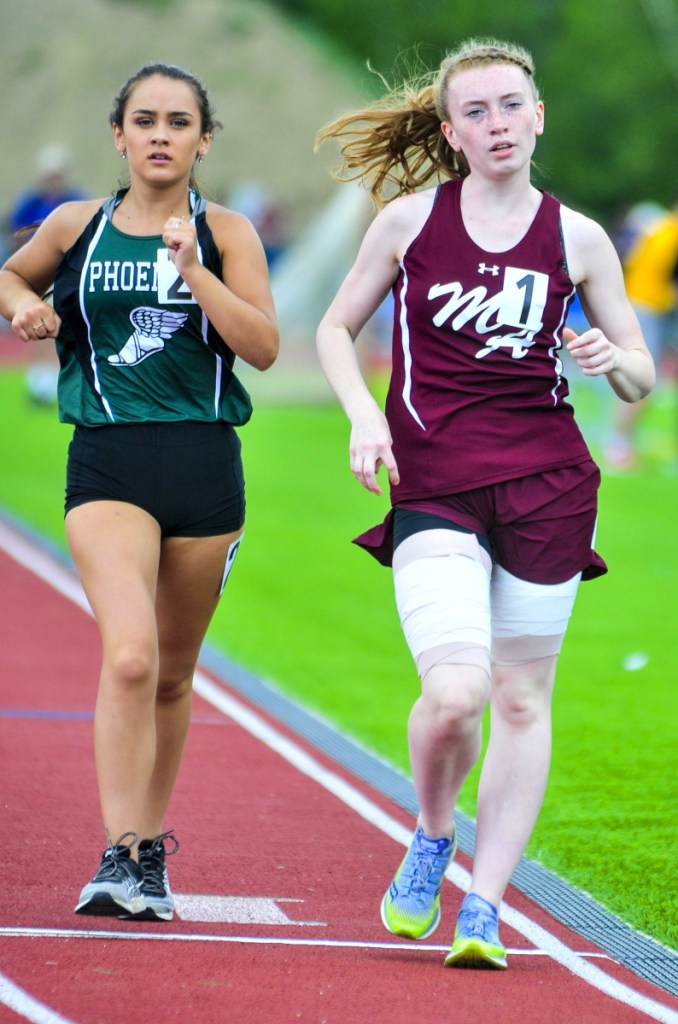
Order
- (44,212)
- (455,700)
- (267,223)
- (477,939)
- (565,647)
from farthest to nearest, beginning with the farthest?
1. (267,223)
2. (44,212)
3. (565,647)
4. (477,939)
5. (455,700)

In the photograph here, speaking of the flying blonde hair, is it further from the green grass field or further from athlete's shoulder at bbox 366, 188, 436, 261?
the green grass field

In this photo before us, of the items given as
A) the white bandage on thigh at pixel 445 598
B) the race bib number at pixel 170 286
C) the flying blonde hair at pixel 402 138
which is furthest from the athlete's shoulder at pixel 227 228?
the white bandage on thigh at pixel 445 598

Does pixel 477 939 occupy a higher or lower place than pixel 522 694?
lower

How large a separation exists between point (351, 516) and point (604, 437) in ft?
16.8

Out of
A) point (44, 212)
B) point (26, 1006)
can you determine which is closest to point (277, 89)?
point (44, 212)

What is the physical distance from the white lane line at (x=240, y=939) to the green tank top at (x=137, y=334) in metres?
1.30

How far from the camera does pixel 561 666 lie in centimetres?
840

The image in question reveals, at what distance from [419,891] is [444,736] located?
1.43ft

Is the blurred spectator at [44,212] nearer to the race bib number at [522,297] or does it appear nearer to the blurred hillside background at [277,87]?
the race bib number at [522,297]

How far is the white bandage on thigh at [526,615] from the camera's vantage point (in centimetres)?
418

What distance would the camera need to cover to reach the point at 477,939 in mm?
4051

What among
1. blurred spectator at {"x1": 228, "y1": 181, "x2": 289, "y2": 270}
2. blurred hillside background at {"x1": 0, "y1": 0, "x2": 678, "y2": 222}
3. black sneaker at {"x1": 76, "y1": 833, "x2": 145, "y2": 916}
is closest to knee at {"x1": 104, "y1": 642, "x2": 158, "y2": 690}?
black sneaker at {"x1": 76, "y1": 833, "x2": 145, "y2": 916}

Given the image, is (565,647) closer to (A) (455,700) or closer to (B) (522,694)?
(B) (522,694)

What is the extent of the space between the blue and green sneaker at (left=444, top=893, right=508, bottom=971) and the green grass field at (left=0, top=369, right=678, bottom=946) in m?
0.72
